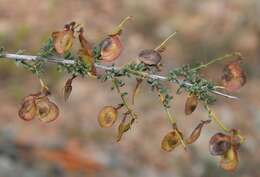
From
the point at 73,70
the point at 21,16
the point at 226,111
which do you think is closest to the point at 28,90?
the point at 21,16

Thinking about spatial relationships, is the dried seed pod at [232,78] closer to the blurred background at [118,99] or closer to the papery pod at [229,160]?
the papery pod at [229,160]

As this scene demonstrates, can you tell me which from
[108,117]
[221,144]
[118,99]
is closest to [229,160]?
[221,144]

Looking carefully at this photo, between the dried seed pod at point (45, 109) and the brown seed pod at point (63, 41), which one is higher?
the brown seed pod at point (63, 41)

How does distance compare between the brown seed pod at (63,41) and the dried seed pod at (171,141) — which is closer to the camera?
the brown seed pod at (63,41)

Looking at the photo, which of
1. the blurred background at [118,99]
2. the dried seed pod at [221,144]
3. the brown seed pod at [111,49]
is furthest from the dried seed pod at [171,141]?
the blurred background at [118,99]

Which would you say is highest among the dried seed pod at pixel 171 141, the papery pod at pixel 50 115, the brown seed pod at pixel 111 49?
the brown seed pod at pixel 111 49

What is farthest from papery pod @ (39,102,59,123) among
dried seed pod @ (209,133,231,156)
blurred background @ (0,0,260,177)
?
blurred background @ (0,0,260,177)

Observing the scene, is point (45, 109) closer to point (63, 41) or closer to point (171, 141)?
point (63, 41)

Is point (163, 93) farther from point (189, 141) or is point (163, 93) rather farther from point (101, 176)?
point (101, 176)
